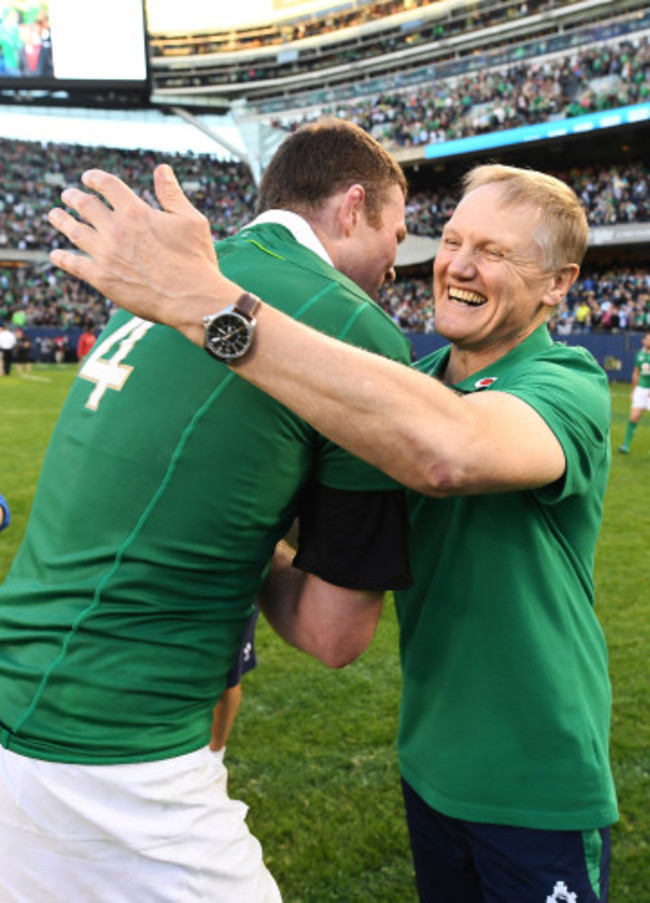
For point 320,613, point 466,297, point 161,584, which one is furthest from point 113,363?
point 466,297

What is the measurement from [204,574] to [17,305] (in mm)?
42744

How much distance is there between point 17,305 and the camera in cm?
4072

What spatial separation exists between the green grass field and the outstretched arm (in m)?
2.71

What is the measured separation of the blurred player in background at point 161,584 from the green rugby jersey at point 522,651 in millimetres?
283

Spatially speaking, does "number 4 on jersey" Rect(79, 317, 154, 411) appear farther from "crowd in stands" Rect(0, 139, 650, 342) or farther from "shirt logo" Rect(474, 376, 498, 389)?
"crowd in stands" Rect(0, 139, 650, 342)

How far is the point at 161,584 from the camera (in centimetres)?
156

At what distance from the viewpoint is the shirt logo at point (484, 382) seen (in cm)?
200

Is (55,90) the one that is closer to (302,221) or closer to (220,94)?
(220,94)

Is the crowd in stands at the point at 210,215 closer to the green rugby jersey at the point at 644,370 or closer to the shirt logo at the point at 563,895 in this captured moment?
the green rugby jersey at the point at 644,370

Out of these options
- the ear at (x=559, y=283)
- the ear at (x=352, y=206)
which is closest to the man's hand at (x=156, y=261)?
the ear at (x=352, y=206)

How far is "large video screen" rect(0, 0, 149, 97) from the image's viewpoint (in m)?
50.4

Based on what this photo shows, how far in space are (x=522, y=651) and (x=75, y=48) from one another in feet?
190

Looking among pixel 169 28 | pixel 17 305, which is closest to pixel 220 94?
pixel 169 28

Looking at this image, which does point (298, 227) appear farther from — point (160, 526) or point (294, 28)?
point (294, 28)
